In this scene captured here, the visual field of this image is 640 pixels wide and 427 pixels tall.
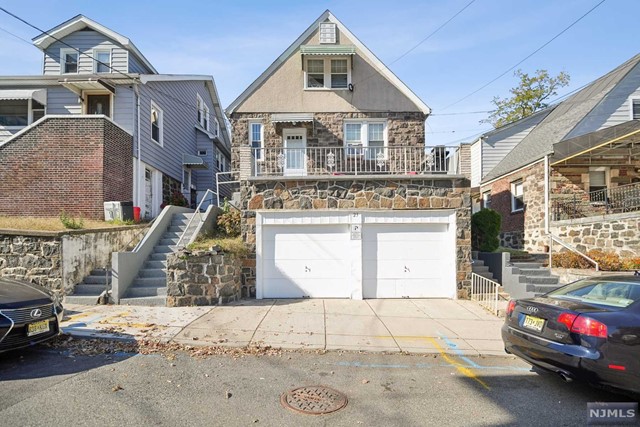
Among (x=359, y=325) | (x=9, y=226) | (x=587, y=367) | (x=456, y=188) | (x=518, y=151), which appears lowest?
(x=359, y=325)

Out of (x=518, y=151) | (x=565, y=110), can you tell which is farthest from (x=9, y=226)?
(x=565, y=110)

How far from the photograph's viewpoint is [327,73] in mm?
14875

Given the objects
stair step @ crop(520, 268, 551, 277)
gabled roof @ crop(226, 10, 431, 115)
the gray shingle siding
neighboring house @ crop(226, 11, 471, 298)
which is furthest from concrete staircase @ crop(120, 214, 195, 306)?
the gray shingle siding

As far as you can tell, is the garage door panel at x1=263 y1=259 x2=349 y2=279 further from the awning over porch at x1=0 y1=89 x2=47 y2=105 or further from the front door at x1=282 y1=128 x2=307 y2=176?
the awning over porch at x1=0 y1=89 x2=47 y2=105

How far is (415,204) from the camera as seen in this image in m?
10.1

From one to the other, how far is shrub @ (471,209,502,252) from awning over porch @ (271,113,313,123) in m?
6.87

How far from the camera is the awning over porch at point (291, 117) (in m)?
14.0

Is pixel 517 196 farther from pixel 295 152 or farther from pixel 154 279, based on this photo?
pixel 154 279

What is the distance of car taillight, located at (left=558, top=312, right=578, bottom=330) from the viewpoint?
13.6ft

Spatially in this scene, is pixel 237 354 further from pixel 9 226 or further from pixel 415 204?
pixel 9 226

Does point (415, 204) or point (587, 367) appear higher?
point (415, 204)

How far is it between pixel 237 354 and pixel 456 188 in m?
7.28

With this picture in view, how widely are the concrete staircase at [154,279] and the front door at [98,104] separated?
6964mm

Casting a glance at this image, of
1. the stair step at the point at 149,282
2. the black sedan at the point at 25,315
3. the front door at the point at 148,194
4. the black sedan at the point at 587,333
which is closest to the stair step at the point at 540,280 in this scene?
the black sedan at the point at 587,333
